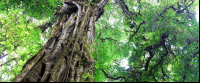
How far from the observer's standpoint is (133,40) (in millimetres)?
6590

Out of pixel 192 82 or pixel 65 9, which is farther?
pixel 65 9

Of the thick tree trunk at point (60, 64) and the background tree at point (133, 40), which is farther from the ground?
the thick tree trunk at point (60, 64)

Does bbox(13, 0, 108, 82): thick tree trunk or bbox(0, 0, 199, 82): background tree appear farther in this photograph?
bbox(0, 0, 199, 82): background tree

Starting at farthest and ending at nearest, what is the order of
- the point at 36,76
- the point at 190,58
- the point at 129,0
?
the point at 129,0
the point at 190,58
the point at 36,76

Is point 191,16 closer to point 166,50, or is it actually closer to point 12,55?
point 166,50

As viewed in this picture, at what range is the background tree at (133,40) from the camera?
12.4 feet

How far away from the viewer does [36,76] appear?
2.12 meters

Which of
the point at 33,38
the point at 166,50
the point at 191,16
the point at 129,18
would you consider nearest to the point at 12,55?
the point at 33,38

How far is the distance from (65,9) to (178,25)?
18.4 feet

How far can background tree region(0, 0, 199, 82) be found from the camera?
3766mm

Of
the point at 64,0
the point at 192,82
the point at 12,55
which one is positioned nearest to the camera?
the point at 192,82

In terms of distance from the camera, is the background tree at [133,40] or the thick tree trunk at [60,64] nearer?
the thick tree trunk at [60,64]

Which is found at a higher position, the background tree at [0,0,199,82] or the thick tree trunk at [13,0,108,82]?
the thick tree trunk at [13,0,108,82]

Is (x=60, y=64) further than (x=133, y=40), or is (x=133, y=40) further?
(x=133, y=40)
